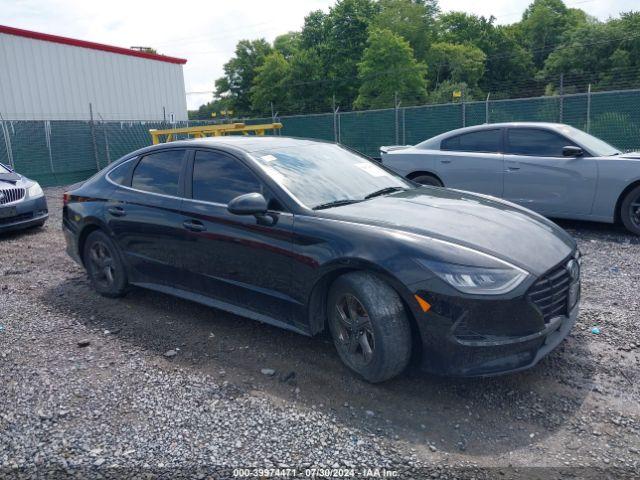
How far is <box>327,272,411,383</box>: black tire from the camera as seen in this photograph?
3115mm

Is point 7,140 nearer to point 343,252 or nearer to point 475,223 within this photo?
point 343,252

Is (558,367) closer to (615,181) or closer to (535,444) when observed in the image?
(535,444)

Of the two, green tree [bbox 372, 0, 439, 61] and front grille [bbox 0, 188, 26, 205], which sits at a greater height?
green tree [bbox 372, 0, 439, 61]

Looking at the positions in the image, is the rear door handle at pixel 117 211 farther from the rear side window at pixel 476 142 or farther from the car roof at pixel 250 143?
the rear side window at pixel 476 142

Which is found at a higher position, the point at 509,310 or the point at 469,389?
the point at 509,310

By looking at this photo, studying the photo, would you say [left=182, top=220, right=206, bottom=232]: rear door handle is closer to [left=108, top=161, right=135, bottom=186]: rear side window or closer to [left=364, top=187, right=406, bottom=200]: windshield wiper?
[left=108, top=161, right=135, bottom=186]: rear side window

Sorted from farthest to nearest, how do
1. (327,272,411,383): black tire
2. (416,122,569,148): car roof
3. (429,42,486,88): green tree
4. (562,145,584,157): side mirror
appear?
1. (429,42,486,88): green tree
2. (416,122,569,148): car roof
3. (562,145,584,157): side mirror
4. (327,272,411,383): black tire

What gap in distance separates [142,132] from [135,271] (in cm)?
1832

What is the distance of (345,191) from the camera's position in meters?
4.03

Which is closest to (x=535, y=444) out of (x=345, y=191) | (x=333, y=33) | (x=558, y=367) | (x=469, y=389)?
(x=469, y=389)

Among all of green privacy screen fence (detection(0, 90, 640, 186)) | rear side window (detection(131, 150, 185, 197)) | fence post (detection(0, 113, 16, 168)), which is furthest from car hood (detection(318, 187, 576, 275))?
fence post (detection(0, 113, 16, 168))

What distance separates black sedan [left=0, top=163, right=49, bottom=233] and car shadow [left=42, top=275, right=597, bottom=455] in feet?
15.0

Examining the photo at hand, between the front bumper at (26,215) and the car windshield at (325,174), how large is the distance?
5.86 m

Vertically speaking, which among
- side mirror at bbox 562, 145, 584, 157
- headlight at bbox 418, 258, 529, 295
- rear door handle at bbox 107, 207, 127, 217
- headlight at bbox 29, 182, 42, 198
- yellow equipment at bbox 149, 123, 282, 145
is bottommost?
headlight at bbox 418, 258, 529, 295
